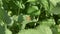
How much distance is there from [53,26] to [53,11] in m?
0.08

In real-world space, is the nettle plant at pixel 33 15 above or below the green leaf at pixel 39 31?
above

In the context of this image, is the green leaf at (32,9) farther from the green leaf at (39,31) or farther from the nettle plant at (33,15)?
the green leaf at (39,31)

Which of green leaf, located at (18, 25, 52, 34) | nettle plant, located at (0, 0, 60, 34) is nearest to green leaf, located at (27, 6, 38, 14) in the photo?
nettle plant, located at (0, 0, 60, 34)

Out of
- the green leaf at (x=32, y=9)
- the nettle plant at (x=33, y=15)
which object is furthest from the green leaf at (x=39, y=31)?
the green leaf at (x=32, y=9)

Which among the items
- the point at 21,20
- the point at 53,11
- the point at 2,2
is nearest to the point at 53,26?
the point at 53,11

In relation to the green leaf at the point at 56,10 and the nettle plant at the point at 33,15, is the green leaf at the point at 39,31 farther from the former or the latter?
the green leaf at the point at 56,10

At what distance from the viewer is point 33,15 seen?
3.54ft

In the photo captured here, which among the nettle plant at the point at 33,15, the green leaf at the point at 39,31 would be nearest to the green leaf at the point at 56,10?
the nettle plant at the point at 33,15

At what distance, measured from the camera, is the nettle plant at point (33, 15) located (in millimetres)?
978

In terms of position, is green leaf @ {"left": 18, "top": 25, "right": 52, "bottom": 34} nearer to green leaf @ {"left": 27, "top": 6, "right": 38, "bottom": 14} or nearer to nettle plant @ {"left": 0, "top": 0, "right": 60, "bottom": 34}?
nettle plant @ {"left": 0, "top": 0, "right": 60, "bottom": 34}

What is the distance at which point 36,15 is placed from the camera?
1.09m

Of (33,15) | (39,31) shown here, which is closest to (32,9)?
(33,15)

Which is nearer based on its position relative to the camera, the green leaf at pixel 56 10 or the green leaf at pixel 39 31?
the green leaf at pixel 39 31

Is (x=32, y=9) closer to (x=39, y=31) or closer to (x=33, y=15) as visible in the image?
(x=33, y=15)
